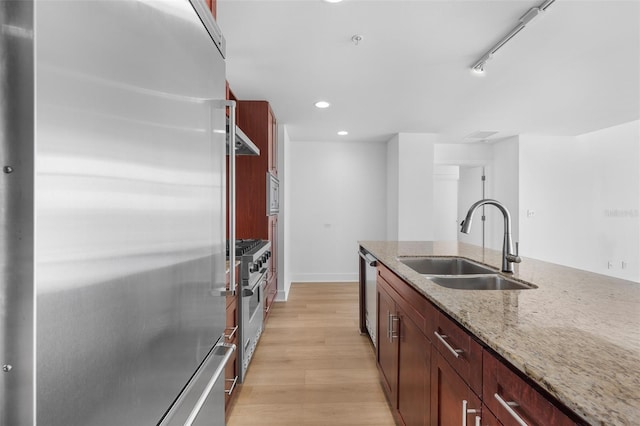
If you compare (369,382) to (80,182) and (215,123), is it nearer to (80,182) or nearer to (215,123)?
(215,123)

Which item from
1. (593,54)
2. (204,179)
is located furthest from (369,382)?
(593,54)

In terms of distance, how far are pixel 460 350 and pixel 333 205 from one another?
187 inches

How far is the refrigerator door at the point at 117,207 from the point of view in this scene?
0.41 metres

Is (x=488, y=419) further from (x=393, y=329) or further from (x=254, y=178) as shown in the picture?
(x=254, y=178)

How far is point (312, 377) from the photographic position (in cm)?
237

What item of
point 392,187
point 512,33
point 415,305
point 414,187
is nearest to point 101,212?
point 415,305

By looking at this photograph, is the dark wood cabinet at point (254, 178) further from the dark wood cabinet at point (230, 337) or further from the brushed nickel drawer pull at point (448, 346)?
the brushed nickel drawer pull at point (448, 346)

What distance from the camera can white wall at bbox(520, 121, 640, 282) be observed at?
5082 millimetres

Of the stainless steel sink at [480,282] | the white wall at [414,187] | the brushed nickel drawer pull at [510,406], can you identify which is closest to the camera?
the brushed nickel drawer pull at [510,406]

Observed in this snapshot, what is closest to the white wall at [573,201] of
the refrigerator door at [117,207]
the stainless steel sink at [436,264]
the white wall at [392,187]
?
the white wall at [392,187]

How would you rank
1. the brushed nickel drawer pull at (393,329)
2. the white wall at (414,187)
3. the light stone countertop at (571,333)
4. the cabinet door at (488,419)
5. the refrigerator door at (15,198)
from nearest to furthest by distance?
the refrigerator door at (15,198) < the light stone countertop at (571,333) < the cabinet door at (488,419) < the brushed nickel drawer pull at (393,329) < the white wall at (414,187)

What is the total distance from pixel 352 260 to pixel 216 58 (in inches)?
192

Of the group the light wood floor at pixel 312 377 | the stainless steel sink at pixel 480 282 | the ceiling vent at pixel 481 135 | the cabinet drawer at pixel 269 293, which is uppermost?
the ceiling vent at pixel 481 135

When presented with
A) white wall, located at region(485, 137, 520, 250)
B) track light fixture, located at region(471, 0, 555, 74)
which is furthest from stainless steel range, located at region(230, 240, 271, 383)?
white wall, located at region(485, 137, 520, 250)
